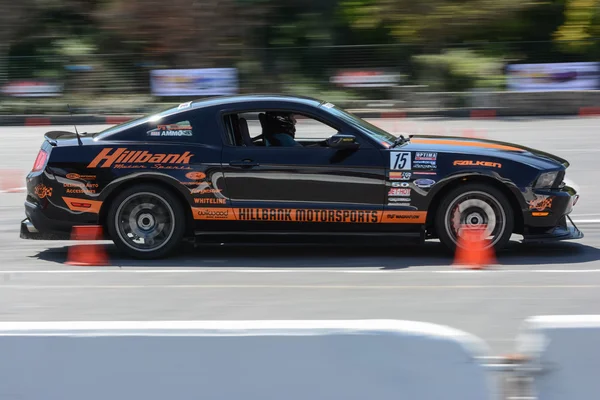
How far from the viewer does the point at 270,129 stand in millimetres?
8055

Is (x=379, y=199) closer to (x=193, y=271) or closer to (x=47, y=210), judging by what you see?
(x=193, y=271)

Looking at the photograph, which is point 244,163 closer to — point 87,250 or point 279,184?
point 279,184

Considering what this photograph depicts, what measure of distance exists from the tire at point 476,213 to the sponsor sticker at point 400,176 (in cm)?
39

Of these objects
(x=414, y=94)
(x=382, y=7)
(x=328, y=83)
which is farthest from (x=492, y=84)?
(x=382, y=7)

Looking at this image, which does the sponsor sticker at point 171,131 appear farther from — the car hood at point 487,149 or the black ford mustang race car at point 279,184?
the car hood at point 487,149

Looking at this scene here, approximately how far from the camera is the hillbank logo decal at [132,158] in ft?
25.4

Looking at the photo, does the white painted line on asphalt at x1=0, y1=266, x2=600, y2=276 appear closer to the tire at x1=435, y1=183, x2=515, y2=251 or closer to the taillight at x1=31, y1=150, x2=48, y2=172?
the tire at x1=435, y1=183, x2=515, y2=251

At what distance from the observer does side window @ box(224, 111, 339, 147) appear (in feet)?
25.9

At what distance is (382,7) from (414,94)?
5.83 meters

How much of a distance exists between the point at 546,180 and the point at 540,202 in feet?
0.69

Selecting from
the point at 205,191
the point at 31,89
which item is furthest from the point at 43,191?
the point at 31,89

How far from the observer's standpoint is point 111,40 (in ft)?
100

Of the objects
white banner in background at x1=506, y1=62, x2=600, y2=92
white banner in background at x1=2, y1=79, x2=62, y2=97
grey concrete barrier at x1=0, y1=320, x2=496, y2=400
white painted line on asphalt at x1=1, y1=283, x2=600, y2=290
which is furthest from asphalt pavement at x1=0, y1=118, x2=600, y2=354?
white banner in background at x1=2, y1=79, x2=62, y2=97

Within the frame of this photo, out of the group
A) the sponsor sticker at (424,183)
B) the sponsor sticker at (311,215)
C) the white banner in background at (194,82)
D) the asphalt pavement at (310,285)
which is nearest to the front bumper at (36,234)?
the asphalt pavement at (310,285)
